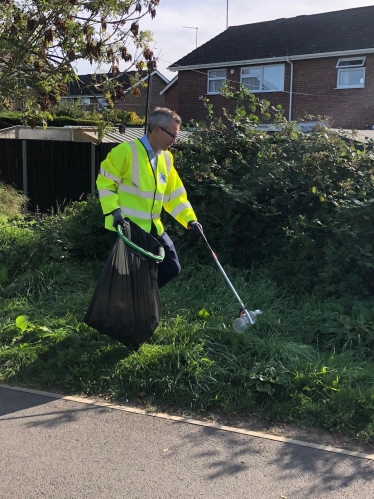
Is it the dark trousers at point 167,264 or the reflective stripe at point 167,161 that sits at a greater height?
the reflective stripe at point 167,161

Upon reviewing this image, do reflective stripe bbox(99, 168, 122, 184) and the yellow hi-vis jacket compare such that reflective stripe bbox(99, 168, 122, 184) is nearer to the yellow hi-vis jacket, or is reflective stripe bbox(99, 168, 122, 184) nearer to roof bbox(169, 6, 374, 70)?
the yellow hi-vis jacket

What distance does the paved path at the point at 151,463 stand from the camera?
3109 millimetres

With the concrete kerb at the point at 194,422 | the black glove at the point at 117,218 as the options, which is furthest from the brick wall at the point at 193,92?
the concrete kerb at the point at 194,422

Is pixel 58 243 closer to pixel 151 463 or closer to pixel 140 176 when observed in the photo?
pixel 140 176

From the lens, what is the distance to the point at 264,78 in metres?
23.4

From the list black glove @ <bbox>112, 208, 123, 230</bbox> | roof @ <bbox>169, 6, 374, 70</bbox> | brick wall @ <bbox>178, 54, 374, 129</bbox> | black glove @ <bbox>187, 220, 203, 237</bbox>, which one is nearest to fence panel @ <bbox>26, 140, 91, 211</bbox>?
brick wall @ <bbox>178, 54, 374, 129</bbox>

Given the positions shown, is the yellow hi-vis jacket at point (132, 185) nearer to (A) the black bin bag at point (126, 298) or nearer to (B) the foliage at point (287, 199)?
(A) the black bin bag at point (126, 298)

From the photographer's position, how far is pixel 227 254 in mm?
6590

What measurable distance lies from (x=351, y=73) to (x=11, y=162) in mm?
13026

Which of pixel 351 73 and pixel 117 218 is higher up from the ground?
pixel 351 73

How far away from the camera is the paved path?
3.11 metres

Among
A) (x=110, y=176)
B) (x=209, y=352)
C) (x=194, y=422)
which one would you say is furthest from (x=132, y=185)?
(x=194, y=422)

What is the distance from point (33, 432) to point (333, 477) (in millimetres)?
1887

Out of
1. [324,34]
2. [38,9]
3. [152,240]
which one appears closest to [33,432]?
[152,240]
